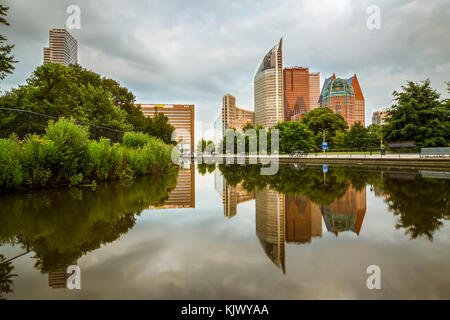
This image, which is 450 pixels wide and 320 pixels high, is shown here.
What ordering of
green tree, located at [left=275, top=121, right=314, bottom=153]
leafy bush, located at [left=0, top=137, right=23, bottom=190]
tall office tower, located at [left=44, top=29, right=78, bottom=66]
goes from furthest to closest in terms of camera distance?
tall office tower, located at [left=44, top=29, right=78, bottom=66]
green tree, located at [left=275, top=121, right=314, bottom=153]
leafy bush, located at [left=0, top=137, right=23, bottom=190]

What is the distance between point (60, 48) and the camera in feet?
440

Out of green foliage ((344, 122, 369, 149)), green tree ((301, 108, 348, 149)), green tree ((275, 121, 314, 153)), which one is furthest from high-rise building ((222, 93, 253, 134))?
green tree ((275, 121, 314, 153))

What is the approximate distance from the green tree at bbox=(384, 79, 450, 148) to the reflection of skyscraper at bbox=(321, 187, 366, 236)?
3408 centimetres

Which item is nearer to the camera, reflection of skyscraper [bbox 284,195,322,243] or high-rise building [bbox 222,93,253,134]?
reflection of skyscraper [bbox 284,195,322,243]

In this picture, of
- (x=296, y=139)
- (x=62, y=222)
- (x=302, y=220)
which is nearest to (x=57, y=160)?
(x=62, y=222)

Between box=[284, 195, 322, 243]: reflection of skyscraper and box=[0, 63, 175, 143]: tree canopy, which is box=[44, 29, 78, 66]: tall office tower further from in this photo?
box=[284, 195, 322, 243]: reflection of skyscraper

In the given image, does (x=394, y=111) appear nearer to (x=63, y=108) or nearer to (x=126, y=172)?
(x=126, y=172)

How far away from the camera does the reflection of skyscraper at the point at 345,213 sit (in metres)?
4.20

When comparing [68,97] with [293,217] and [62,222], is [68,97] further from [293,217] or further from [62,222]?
[293,217]

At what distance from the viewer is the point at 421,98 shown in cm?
3425

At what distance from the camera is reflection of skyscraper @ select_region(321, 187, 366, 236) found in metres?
4.20

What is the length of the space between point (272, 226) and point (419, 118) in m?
40.4

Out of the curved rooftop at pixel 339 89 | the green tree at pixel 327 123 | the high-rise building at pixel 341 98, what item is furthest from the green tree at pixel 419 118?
the curved rooftop at pixel 339 89
